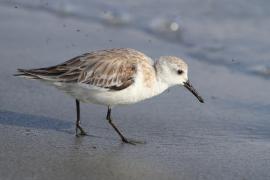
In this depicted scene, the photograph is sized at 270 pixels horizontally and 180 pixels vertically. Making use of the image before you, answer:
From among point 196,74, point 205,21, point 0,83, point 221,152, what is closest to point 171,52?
point 196,74

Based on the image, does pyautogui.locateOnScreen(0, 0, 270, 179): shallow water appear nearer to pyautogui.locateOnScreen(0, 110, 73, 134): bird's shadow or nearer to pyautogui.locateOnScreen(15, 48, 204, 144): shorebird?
pyautogui.locateOnScreen(0, 110, 73, 134): bird's shadow

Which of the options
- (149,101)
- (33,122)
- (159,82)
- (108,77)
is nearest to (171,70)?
(159,82)

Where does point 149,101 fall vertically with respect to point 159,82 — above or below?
below

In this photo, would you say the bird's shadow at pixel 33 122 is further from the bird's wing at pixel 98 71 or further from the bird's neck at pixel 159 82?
the bird's neck at pixel 159 82

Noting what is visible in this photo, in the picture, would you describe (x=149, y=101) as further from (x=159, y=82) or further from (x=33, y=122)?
(x=33, y=122)

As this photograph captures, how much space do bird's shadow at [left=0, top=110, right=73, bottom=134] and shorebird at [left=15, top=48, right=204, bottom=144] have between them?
22 centimetres

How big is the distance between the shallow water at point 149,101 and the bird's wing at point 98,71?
543 mm

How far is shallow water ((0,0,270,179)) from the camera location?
636 centimetres

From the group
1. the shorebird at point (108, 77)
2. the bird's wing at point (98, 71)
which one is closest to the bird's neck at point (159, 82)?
the shorebird at point (108, 77)

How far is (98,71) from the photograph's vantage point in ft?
23.3

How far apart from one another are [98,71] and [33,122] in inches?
34.4

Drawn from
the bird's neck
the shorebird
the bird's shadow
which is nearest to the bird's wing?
the shorebird

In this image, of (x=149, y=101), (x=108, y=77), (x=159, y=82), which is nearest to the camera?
(x=108, y=77)

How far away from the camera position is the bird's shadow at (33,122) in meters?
7.20
